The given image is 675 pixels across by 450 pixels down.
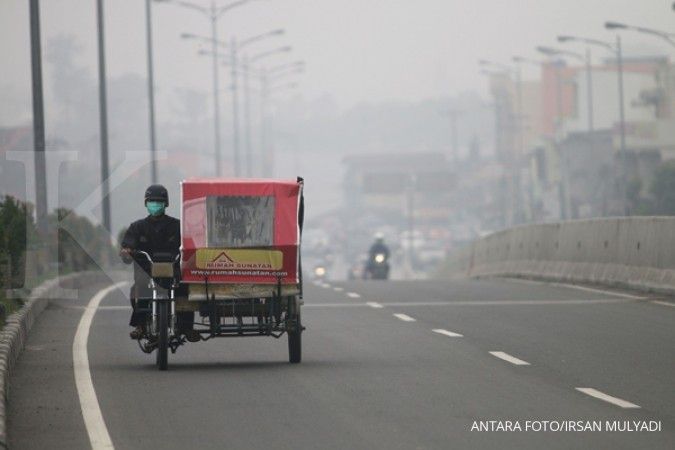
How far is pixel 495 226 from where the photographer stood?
163000mm

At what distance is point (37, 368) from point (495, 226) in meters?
147

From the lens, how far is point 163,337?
16.2 meters

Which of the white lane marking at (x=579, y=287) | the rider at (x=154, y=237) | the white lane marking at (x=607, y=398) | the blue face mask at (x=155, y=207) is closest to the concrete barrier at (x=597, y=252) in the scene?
the white lane marking at (x=579, y=287)

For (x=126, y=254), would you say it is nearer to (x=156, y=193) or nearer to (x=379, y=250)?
(x=156, y=193)

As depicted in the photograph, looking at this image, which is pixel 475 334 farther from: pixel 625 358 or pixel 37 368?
pixel 37 368

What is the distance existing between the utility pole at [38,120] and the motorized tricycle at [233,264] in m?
14.3

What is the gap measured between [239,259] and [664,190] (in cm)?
7605

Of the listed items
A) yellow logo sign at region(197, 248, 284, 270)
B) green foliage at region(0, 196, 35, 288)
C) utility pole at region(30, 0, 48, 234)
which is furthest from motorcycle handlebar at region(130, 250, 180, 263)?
utility pole at region(30, 0, 48, 234)

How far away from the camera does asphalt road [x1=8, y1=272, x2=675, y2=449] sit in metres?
11.9

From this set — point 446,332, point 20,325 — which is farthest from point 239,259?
point 446,332

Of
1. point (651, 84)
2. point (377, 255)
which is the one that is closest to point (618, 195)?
point (377, 255)

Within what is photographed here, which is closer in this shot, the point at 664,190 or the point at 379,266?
the point at 379,266

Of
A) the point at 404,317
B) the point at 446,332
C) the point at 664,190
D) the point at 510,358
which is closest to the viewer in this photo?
the point at 510,358

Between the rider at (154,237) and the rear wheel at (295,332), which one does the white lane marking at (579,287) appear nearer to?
the rear wheel at (295,332)
